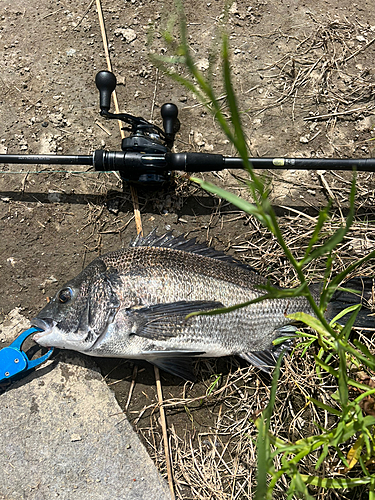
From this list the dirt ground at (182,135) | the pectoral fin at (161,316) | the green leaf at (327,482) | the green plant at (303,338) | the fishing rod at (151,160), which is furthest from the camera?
the dirt ground at (182,135)

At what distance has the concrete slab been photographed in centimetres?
300

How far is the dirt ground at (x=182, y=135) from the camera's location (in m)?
3.12

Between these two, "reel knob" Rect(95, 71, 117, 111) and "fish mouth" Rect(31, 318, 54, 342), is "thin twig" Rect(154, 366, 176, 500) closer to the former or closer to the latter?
"fish mouth" Rect(31, 318, 54, 342)

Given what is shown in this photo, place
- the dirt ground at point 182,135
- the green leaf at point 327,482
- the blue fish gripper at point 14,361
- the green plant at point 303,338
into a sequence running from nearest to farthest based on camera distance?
1. the green plant at point 303,338
2. the green leaf at point 327,482
3. the blue fish gripper at point 14,361
4. the dirt ground at point 182,135

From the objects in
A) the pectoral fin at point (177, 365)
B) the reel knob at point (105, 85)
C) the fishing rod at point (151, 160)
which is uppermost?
the reel knob at point (105, 85)

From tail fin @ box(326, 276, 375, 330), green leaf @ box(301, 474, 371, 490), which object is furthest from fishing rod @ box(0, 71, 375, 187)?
green leaf @ box(301, 474, 371, 490)

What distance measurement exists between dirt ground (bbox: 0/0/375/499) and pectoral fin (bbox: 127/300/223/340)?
515mm

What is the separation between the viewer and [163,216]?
10.8 feet

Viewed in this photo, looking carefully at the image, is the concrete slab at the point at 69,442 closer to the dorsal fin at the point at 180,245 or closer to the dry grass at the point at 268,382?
the dry grass at the point at 268,382

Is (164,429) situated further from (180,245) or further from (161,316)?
(180,245)

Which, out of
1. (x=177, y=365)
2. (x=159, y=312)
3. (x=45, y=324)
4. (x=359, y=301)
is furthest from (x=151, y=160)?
(x=359, y=301)

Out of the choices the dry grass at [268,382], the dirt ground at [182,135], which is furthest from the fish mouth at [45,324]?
the dry grass at [268,382]

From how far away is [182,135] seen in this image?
3393mm

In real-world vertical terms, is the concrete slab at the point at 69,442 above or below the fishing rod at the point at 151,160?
below
